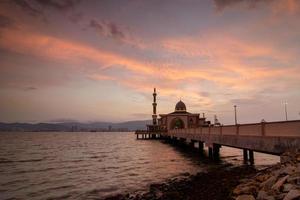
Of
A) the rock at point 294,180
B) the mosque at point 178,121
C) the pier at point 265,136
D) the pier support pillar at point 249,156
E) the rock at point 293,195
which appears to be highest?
the mosque at point 178,121

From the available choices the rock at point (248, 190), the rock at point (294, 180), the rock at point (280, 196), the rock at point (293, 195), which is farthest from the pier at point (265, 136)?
the rock at point (293, 195)

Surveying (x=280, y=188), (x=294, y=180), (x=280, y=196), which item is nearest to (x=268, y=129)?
(x=294, y=180)

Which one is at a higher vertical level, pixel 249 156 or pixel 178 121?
pixel 178 121

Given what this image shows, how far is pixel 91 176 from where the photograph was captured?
26.2 m

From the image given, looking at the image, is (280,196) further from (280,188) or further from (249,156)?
(249,156)

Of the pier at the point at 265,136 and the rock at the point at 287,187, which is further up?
the pier at the point at 265,136

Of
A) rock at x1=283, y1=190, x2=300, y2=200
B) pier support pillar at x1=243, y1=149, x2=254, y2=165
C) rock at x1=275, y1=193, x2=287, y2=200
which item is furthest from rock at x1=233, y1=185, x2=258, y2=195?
pier support pillar at x1=243, y1=149, x2=254, y2=165

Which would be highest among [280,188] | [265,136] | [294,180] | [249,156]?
[265,136]

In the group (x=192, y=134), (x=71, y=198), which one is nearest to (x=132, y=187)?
(x=71, y=198)

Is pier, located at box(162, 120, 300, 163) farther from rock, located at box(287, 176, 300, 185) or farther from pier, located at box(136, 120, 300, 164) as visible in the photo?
rock, located at box(287, 176, 300, 185)

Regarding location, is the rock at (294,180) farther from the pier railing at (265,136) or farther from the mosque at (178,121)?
the mosque at (178,121)

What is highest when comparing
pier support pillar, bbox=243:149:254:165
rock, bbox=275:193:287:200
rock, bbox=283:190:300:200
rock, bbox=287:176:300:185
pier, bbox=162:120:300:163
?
pier, bbox=162:120:300:163

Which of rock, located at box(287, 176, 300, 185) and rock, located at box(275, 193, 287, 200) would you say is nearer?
rock, located at box(275, 193, 287, 200)

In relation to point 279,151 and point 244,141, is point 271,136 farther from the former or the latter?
point 244,141
